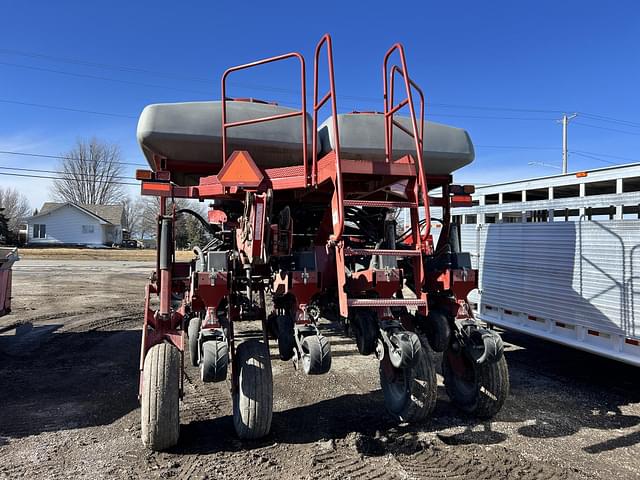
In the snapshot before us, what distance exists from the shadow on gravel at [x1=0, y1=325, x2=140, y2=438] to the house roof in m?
41.5

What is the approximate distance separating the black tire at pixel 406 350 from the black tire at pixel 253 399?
1.02m

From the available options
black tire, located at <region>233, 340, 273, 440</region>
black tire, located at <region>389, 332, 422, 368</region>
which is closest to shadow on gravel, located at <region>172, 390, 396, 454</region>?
black tire, located at <region>233, 340, 273, 440</region>

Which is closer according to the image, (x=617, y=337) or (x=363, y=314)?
(x=363, y=314)

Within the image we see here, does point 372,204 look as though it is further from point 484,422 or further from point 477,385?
point 484,422

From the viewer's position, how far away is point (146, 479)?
3188mm

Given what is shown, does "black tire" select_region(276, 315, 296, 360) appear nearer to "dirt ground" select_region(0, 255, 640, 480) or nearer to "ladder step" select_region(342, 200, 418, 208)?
"dirt ground" select_region(0, 255, 640, 480)

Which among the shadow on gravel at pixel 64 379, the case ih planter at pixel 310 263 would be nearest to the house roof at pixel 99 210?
the shadow on gravel at pixel 64 379

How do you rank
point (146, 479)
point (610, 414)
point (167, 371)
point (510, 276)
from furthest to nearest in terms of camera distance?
point (510, 276) → point (610, 414) → point (167, 371) → point (146, 479)

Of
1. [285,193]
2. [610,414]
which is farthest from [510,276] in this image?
[285,193]

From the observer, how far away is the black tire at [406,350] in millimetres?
3367

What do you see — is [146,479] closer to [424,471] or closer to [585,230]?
[424,471]

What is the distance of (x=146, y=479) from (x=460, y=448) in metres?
2.33

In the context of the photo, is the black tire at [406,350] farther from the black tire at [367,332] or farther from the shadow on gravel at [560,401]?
the shadow on gravel at [560,401]

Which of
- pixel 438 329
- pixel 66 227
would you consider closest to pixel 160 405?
pixel 438 329
